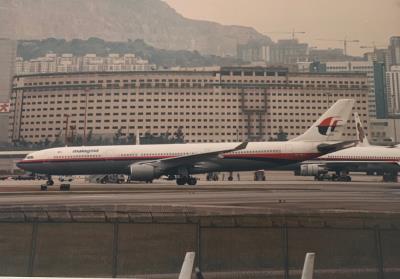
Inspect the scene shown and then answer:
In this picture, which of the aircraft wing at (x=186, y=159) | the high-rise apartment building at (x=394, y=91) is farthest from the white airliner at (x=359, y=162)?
the high-rise apartment building at (x=394, y=91)

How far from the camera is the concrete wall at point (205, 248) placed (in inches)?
247

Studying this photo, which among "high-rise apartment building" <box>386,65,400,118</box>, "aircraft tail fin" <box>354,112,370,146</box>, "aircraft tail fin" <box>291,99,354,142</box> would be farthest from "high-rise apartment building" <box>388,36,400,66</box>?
"high-rise apartment building" <box>386,65,400,118</box>

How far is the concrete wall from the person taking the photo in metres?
6.29

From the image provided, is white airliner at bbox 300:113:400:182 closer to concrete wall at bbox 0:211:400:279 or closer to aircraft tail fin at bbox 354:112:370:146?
aircraft tail fin at bbox 354:112:370:146

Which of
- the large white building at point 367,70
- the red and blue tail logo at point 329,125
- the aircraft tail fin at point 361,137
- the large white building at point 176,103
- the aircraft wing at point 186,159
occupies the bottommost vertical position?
the aircraft wing at point 186,159

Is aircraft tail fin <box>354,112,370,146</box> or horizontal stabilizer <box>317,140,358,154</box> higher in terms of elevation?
aircraft tail fin <box>354,112,370,146</box>

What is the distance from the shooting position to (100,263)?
654cm

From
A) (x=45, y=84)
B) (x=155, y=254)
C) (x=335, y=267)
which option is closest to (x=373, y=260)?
(x=335, y=267)

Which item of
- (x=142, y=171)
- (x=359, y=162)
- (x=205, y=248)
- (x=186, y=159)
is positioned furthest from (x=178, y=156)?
(x=359, y=162)

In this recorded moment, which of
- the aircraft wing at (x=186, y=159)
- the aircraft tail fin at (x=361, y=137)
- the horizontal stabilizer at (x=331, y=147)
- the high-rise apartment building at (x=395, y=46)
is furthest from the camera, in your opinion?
the aircraft tail fin at (x=361, y=137)

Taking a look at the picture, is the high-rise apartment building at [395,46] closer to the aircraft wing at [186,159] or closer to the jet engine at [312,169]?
the aircraft wing at [186,159]

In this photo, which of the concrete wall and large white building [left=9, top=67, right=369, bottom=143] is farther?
large white building [left=9, top=67, right=369, bottom=143]

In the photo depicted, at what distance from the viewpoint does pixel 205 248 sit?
6.56m

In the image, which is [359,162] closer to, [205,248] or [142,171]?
[142,171]
